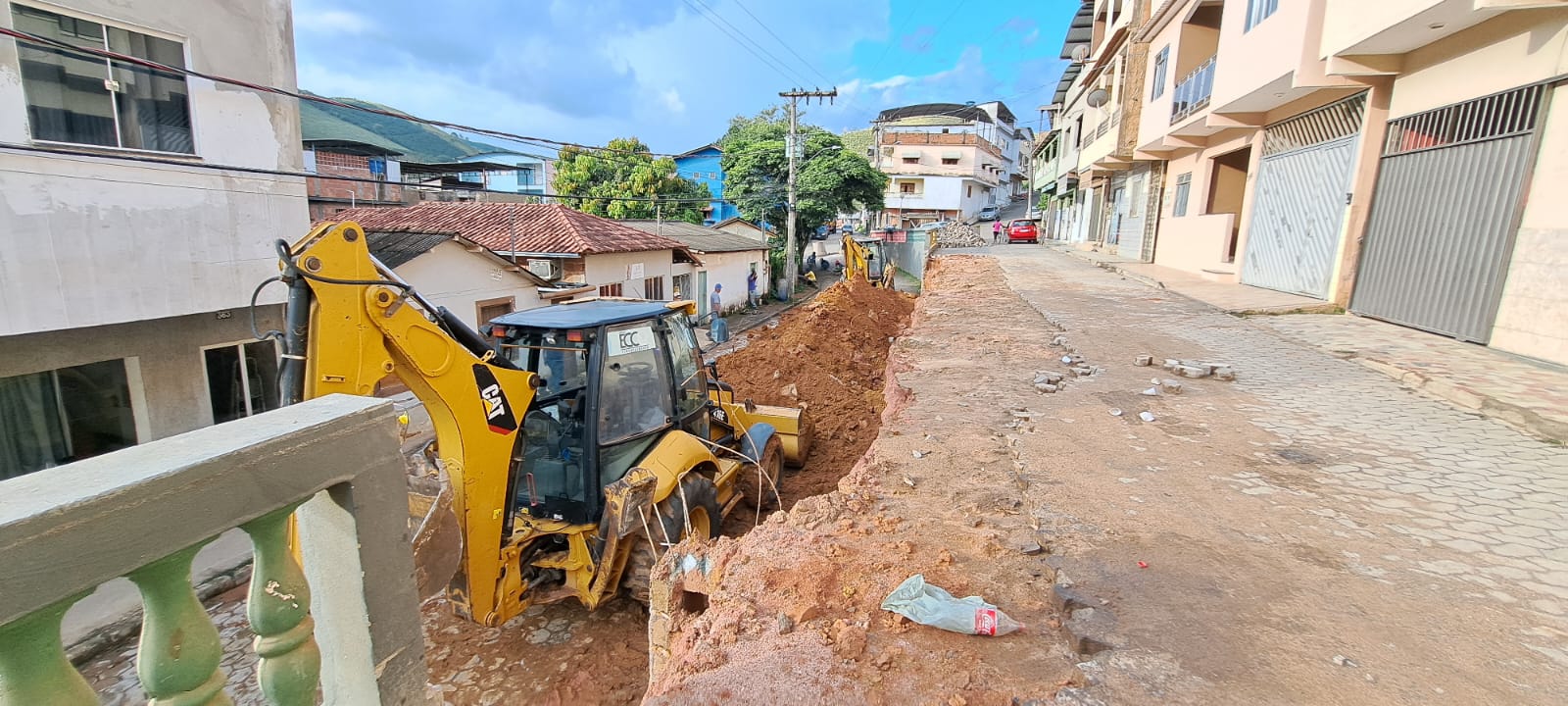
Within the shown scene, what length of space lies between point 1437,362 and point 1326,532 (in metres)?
4.29

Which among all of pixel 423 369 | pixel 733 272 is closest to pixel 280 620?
pixel 423 369

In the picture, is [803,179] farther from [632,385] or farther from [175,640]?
[175,640]

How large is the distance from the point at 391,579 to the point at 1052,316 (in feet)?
32.1

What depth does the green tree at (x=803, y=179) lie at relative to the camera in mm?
28859

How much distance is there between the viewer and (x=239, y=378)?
8195 mm

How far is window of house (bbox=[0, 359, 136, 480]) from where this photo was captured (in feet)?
20.9

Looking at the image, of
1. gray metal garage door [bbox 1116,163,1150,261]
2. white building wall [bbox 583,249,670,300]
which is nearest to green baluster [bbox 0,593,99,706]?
white building wall [bbox 583,249,670,300]

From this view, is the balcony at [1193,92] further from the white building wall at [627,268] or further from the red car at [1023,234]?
the red car at [1023,234]

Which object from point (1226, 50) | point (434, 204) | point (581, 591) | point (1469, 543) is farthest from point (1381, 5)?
point (434, 204)

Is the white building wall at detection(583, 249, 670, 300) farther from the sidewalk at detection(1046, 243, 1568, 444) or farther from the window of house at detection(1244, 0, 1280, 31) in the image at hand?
the window of house at detection(1244, 0, 1280, 31)

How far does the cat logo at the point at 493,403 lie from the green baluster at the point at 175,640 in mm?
2710

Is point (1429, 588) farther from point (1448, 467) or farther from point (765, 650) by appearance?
point (765, 650)

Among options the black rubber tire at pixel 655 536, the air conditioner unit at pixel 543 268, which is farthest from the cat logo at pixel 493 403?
the air conditioner unit at pixel 543 268

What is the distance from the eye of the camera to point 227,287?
7.34 m
